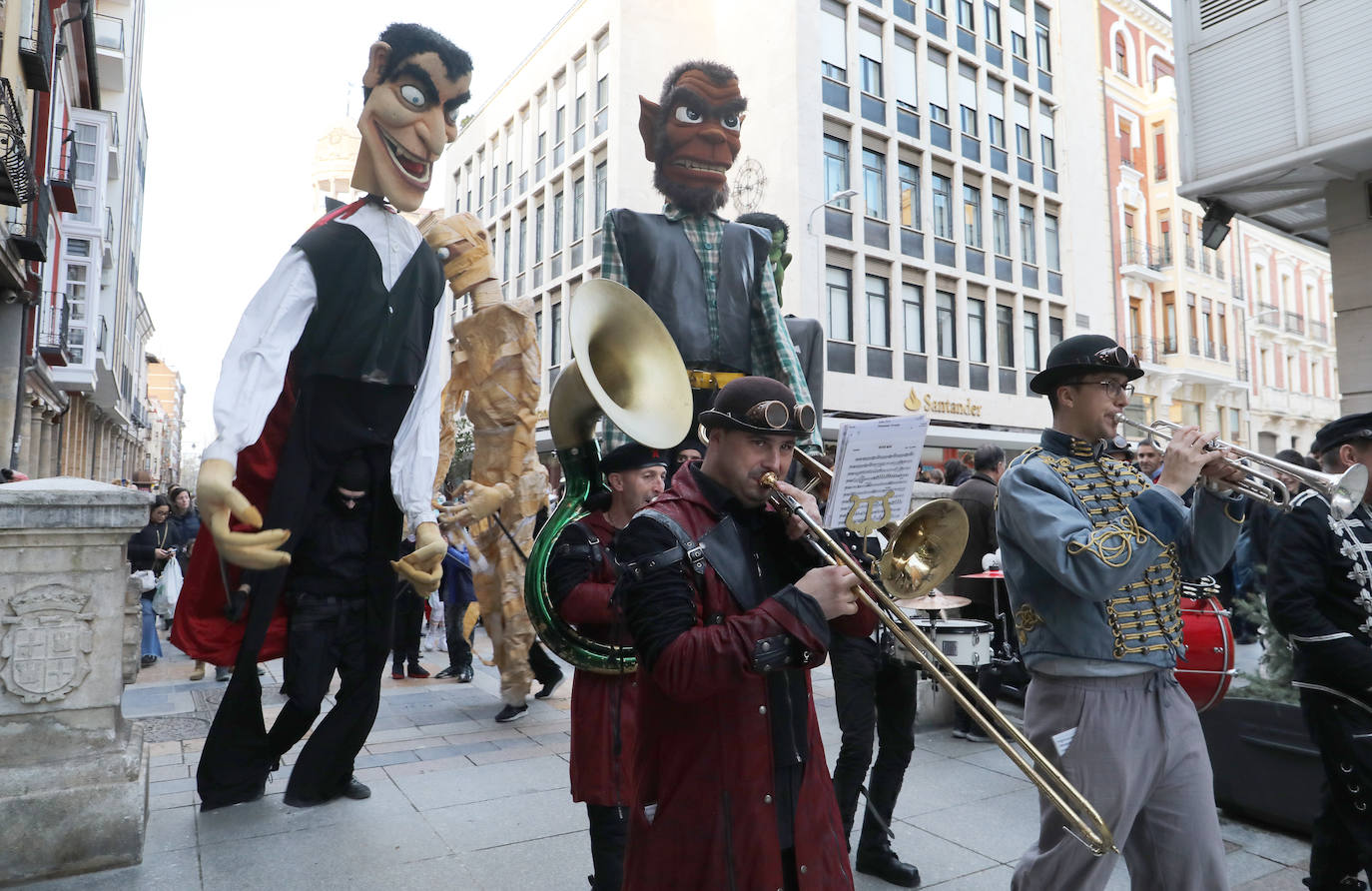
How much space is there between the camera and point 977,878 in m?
3.62

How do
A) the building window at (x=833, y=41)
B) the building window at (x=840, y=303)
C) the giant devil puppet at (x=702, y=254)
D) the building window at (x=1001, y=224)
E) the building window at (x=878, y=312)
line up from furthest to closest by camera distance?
the building window at (x=1001, y=224), the building window at (x=878, y=312), the building window at (x=833, y=41), the building window at (x=840, y=303), the giant devil puppet at (x=702, y=254)

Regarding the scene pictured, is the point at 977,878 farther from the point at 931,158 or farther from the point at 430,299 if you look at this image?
the point at 931,158

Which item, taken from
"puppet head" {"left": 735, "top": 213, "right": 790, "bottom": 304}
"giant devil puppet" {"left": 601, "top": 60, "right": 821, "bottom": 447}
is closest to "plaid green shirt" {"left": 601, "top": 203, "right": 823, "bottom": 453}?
"giant devil puppet" {"left": 601, "top": 60, "right": 821, "bottom": 447}

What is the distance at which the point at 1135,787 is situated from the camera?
102 inches

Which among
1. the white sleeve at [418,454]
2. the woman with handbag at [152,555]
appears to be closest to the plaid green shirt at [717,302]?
the white sleeve at [418,454]

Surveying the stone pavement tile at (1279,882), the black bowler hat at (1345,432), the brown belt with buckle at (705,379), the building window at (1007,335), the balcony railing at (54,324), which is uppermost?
the building window at (1007,335)

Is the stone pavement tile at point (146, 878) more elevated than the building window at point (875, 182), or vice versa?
the building window at point (875, 182)

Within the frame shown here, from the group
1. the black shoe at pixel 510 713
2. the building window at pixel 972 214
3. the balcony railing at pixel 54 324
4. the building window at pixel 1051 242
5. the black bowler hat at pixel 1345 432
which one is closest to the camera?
the black bowler hat at pixel 1345 432

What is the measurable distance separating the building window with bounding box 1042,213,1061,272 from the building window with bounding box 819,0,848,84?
8697mm

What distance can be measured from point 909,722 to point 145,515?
3339 millimetres

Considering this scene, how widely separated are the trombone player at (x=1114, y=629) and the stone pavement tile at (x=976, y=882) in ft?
2.85

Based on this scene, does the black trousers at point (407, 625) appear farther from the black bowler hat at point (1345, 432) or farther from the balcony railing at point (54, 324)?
the balcony railing at point (54, 324)

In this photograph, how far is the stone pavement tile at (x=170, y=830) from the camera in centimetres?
370

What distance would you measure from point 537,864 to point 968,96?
1096 inches
